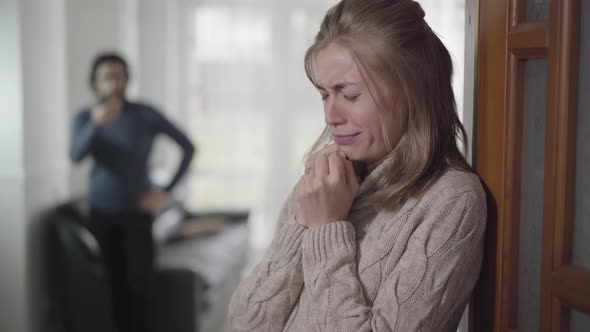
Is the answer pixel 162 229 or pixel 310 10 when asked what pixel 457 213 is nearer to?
pixel 162 229

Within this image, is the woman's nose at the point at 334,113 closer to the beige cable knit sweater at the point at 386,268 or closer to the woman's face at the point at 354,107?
the woman's face at the point at 354,107

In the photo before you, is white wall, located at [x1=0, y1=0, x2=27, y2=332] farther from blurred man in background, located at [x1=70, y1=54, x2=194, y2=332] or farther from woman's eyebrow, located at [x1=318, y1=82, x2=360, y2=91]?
woman's eyebrow, located at [x1=318, y1=82, x2=360, y2=91]

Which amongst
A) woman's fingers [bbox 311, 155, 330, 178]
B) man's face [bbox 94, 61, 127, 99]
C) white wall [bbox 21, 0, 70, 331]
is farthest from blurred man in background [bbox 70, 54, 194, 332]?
woman's fingers [bbox 311, 155, 330, 178]

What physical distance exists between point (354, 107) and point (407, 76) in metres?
0.09

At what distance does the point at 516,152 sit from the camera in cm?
102

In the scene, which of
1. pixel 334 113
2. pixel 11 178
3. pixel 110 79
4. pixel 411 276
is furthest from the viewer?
pixel 110 79

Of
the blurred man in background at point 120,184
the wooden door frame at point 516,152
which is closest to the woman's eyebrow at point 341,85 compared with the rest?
the wooden door frame at point 516,152

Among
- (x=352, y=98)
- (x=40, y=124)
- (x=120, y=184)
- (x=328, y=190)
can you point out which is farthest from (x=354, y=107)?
(x=40, y=124)

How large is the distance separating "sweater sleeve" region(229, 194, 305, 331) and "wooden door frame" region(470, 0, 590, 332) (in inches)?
11.9

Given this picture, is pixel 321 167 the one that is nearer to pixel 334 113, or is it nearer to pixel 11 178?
pixel 334 113

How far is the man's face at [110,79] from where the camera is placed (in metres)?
3.47

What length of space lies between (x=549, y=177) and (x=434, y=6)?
4.82 metres

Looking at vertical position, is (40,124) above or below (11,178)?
above

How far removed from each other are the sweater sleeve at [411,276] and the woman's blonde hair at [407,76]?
0.07 meters
